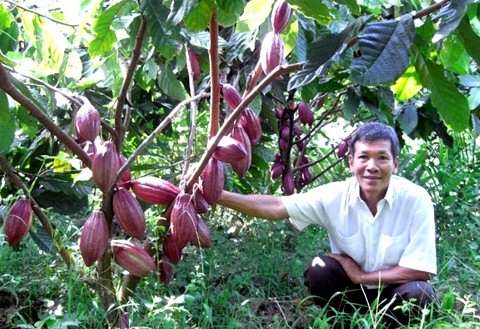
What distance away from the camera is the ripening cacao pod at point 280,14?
167 centimetres

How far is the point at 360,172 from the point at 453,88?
1190 millimetres

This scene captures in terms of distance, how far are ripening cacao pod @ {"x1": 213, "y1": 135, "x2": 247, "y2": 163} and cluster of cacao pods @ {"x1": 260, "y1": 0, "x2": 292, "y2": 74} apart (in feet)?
0.64

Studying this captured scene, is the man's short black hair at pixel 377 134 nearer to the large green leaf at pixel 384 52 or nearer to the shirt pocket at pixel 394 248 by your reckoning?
the shirt pocket at pixel 394 248

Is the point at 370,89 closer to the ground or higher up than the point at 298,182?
higher up

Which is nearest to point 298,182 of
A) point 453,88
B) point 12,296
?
point 12,296

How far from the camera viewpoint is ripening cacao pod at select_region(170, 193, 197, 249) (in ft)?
5.93

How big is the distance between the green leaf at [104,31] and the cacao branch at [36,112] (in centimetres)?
19

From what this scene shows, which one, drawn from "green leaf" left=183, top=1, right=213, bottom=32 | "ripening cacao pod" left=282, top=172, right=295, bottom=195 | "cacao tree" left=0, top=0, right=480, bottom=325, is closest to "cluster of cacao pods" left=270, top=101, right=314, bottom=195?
"ripening cacao pod" left=282, top=172, right=295, bottom=195

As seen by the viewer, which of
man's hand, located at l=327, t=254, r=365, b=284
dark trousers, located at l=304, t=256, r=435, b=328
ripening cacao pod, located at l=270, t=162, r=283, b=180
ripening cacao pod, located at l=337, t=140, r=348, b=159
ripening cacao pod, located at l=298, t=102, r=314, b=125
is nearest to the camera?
dark trousers, located at l=304, t=256, r=435, b=328

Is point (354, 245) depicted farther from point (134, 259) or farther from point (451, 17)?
point (451, 17)

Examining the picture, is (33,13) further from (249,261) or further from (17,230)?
(249,261)

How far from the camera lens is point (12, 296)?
260cm

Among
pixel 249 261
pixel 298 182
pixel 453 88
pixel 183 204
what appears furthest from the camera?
pixel 298 182

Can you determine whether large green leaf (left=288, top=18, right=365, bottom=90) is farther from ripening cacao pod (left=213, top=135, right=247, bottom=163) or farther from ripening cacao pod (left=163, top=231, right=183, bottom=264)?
ripening cacao pod (left=163, top=231, right=183, bottom=264)
